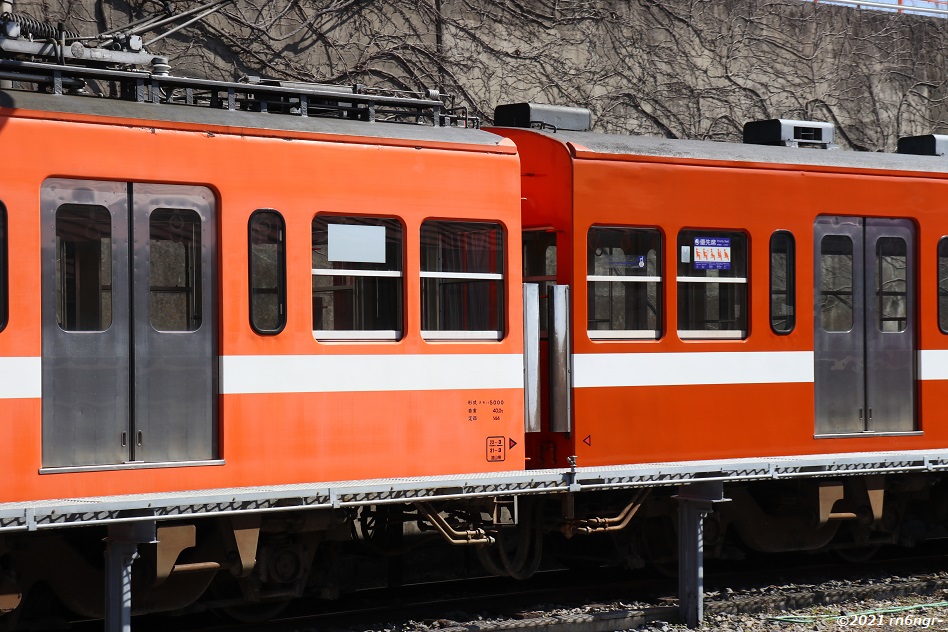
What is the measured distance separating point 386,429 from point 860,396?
15.9 ft

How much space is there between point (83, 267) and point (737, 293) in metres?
5.57

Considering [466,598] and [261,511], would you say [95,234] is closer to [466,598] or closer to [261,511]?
[261,511]

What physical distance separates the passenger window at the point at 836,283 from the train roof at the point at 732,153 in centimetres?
73

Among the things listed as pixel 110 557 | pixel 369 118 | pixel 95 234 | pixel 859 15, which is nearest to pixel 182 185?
pixel 95 234

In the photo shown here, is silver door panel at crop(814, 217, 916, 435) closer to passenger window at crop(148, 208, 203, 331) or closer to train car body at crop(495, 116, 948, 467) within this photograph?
train car body at crop(495, 116, 948, 467)

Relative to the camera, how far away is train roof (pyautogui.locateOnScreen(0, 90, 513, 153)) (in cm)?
834

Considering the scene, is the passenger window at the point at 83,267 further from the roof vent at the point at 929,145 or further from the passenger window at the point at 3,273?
the roof vent at the point at 929,145

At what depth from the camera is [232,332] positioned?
29.1ft

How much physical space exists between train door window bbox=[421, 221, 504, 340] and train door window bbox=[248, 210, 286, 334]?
3.73ft

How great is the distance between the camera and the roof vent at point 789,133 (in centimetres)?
1233

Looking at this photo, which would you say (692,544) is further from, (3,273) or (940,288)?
(3,273)

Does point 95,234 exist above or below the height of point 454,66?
below

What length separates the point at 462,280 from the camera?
9875mm

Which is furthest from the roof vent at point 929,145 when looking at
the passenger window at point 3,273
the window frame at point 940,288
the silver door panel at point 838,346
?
the passenger window at point 3,273
